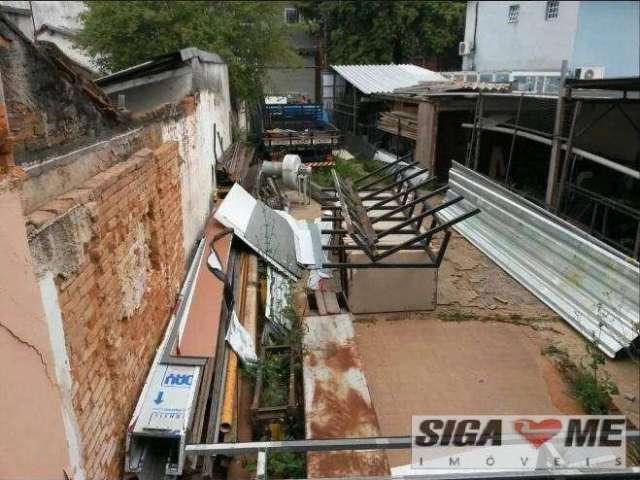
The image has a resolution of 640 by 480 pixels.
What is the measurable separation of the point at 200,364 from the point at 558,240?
211 inches

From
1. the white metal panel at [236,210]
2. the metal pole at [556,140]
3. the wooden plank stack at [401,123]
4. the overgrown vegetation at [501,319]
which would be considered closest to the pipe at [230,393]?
the white metal panel at [236,210]

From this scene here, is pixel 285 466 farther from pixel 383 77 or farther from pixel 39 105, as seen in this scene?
pixel 383 77

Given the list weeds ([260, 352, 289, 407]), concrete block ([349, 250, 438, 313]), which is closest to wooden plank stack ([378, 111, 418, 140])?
concrete block ([349, 250, 438, 313])

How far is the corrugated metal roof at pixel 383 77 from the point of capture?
14094mm

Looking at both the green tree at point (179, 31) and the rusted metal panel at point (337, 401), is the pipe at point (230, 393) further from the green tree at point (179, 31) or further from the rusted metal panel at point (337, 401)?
the green tree at point (179, 31)

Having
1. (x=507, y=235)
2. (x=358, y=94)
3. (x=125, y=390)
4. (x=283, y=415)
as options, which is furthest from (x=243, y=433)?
(x=358, y=94)

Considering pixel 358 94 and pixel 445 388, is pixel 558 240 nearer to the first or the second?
pixel 445 388

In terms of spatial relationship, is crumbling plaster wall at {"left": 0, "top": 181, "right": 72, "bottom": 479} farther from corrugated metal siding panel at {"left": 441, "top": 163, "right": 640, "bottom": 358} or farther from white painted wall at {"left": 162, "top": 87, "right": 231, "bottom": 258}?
corrugated metal siding panel at {"left": 441, "top": 163, "right": 640, "bottom": 358}

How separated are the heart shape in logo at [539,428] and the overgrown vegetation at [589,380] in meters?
0.75

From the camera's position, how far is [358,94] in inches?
646

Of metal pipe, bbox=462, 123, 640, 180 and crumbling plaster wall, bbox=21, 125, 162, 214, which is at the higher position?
crumbling plaster wall, bbox=21, 125, 162, 214

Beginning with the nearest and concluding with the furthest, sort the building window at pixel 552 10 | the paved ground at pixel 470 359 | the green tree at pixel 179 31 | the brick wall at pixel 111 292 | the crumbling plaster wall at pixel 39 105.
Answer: the brick wall at pixel 111 292
the crumbling plaster wall at pixel 39 105
the paved ground at pixel 470 359
the green tree at pixel 179 31
the building window at pixel 552 10

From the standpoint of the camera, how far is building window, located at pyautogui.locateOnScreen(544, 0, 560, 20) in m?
17.4

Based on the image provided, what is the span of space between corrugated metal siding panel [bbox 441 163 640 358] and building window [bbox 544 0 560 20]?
12.3m
